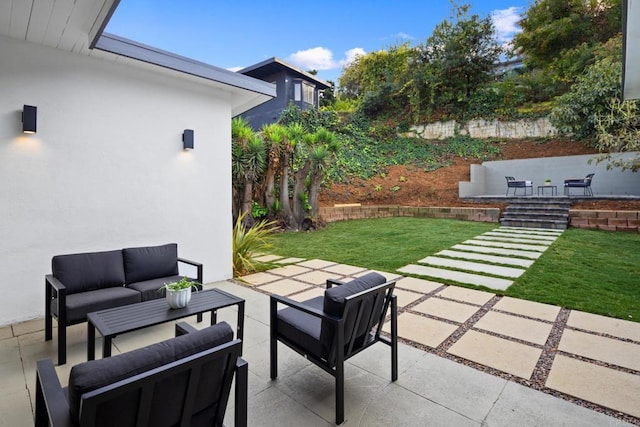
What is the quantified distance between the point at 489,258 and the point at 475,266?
0.77 m

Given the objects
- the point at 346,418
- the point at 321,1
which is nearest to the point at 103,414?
the point at 346,418

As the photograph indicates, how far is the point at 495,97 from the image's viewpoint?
1630 cm

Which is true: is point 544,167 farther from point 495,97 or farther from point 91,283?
point 91,283

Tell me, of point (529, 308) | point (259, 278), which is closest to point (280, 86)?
point (259, 278)

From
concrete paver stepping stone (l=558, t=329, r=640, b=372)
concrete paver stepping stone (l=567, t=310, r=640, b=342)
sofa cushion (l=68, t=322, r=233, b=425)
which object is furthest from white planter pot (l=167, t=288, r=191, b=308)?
concrete paver stepping stone (l=567, t=310, r=640, b=342)

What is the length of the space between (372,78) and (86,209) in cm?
1899

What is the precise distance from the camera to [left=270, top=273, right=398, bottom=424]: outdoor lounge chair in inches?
73.1

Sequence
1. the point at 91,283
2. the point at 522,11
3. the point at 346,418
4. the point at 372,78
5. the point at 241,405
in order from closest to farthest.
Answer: the point at 241,405
the point at 346,418
the point at 91,283
the point at 522,11
the point at 372,78

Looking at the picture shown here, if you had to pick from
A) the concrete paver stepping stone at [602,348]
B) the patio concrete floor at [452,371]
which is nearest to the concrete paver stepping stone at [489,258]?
the patio concrete floor at [452,371]

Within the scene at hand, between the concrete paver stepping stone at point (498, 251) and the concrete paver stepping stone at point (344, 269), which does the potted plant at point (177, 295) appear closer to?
the concrete paver stepping stone at point (344, 269)

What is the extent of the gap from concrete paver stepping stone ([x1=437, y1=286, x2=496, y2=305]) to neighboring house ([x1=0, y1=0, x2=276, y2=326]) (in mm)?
3315

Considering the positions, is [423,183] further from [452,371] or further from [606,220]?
[452,371]

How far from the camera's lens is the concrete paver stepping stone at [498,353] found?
241cm

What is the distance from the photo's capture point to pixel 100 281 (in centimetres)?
322
